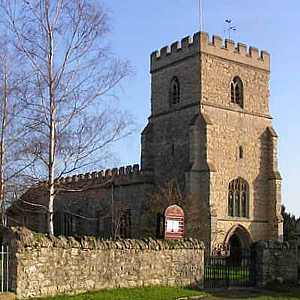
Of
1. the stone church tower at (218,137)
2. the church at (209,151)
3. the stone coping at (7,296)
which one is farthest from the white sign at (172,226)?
the stone church tower at (218,137)

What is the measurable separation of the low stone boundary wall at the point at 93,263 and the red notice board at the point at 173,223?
396 millimetres

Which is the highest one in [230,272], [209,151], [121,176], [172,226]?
[209,151]

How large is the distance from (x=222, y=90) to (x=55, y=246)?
30.1 meters

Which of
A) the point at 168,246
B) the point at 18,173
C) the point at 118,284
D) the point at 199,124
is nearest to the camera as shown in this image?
the point at 118,284

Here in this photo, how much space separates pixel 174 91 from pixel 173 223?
25761mm

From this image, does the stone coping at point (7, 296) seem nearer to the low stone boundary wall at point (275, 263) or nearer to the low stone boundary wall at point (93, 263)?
the low stone boundary wall at point (93, 263)

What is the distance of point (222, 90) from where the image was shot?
4581cm

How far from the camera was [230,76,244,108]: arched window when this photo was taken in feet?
154

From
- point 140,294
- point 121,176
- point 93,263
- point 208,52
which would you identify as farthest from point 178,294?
point 121,176

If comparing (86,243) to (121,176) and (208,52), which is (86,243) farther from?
(121,176)

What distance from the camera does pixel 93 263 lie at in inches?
735

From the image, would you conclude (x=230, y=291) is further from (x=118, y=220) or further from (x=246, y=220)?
(x=118, y=220)

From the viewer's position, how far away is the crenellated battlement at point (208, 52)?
45.3 metres

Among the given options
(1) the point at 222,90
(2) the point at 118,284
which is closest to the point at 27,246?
(2) the point at 118,284
